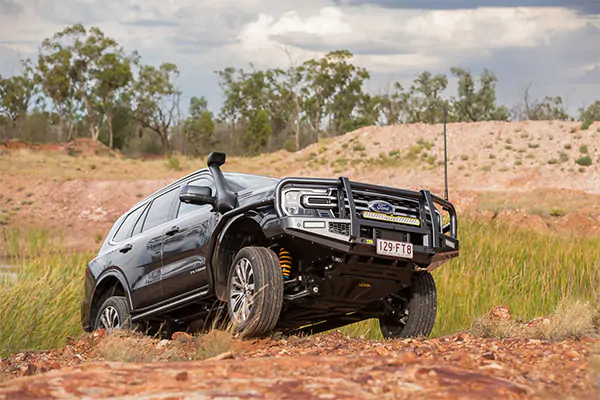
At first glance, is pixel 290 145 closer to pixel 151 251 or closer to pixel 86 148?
pixel 86 148

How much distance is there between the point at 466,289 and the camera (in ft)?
40.5

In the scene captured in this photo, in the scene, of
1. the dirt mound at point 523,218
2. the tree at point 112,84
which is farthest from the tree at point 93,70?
the dirt mound at point 523,218

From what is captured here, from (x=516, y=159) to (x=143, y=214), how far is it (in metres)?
51.9

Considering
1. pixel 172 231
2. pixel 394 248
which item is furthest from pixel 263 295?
pixel 172 231

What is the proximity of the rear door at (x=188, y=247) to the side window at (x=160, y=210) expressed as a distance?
19 centimetres

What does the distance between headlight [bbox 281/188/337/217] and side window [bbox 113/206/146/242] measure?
9.39ft

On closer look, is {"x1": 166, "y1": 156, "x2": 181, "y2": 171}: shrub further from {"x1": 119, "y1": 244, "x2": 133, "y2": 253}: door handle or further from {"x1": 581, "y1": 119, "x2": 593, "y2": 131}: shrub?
{"x1": 119, "y1": 244, "x2": 133, "y2": 253}: door handle

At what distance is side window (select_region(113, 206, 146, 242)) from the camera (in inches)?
399

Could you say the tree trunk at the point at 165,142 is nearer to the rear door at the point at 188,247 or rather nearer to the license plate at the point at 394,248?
the rear door at the point at 188,247

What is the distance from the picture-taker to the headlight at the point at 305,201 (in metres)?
7.61

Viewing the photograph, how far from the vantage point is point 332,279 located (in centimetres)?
770

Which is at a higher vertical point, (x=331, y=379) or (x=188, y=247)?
(x=188, y=247)

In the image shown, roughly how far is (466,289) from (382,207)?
5.05 m

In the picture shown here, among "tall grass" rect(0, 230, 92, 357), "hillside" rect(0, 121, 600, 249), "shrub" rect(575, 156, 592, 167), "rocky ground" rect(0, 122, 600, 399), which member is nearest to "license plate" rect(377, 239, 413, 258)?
"rocky ground" rect(0, 122, 600, 399)
